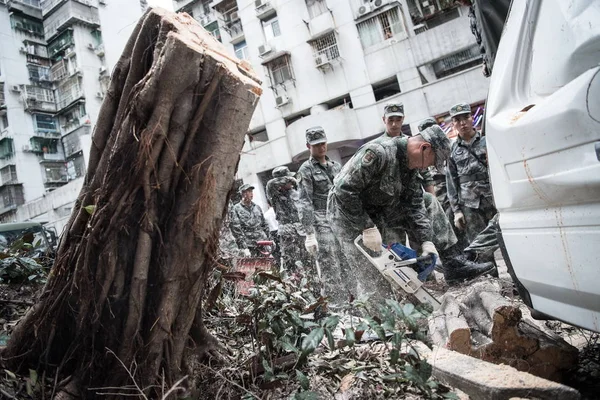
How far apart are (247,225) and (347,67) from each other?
485 inches

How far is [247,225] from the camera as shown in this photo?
716cm

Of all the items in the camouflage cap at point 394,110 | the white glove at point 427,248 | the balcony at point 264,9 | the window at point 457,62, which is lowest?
the white glove at point 427,248

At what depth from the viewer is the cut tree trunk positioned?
1406 mm

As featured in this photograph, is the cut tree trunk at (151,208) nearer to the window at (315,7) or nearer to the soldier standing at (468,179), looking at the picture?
the soldier standing at (468,179)

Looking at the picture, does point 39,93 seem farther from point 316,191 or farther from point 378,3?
point 316,191

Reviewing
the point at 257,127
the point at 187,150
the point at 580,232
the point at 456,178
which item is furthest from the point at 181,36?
the point at 257,127

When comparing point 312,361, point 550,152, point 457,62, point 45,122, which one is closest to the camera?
point 550,152

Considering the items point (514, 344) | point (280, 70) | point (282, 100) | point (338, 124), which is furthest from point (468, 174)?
point (280, 70)

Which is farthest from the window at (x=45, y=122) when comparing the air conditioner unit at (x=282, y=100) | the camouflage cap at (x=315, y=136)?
the camouflage cap at (x=315, y=136)

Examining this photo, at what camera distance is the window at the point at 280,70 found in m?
18.8

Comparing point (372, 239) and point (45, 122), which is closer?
point (372, 239)

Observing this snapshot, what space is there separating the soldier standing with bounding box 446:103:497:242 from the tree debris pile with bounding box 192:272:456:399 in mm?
2918

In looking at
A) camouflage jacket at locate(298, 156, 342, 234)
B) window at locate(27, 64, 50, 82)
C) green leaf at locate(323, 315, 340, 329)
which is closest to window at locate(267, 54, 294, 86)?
camouflage jacket at locate(298, 156, 342, 234)

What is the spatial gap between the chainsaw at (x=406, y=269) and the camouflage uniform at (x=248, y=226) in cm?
415
